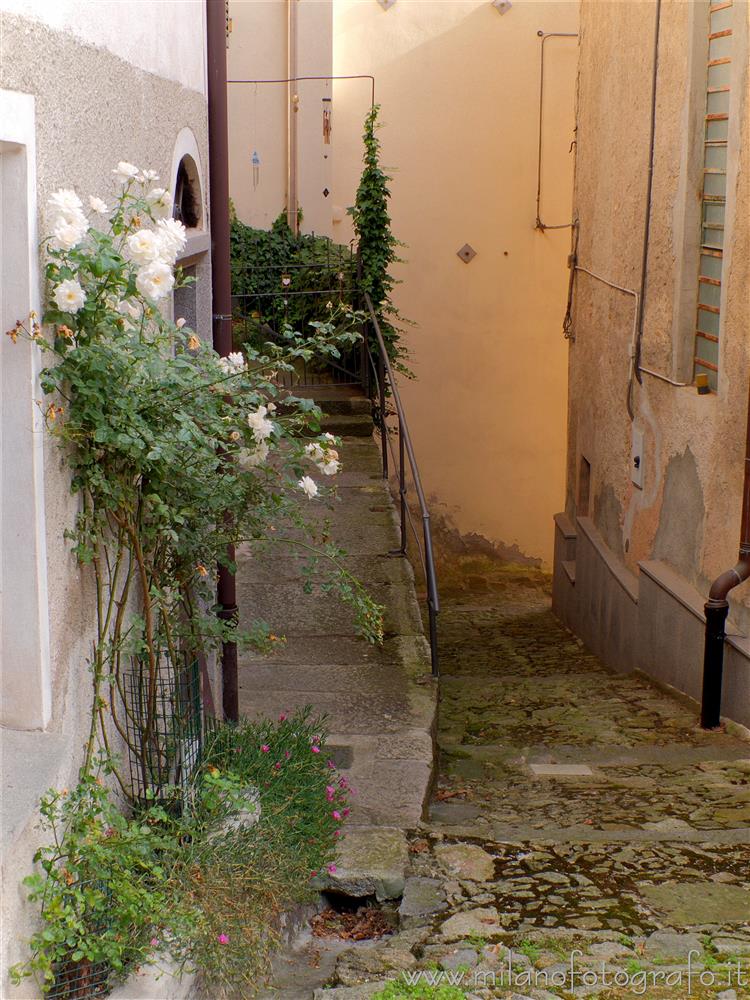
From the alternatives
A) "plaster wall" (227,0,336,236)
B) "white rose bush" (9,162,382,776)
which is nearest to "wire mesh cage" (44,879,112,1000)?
"white rose bush" (9,162,382,776)

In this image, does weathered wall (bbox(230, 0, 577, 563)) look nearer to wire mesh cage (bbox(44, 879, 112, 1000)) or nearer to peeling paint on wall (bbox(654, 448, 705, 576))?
peeling paint on wall (bbox(654, 448, 705, 576))

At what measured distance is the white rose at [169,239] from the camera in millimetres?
3047

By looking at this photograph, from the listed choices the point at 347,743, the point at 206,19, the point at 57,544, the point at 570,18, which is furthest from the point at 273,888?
the point at 570,18

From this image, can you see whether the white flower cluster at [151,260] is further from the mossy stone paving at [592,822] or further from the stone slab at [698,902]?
the stone slab at [698,902]

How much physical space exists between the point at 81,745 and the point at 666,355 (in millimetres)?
5654

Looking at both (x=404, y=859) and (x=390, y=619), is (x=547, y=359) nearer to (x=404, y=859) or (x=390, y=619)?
(x=390, y=619)

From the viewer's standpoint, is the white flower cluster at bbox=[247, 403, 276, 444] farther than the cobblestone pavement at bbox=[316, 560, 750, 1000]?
Yes

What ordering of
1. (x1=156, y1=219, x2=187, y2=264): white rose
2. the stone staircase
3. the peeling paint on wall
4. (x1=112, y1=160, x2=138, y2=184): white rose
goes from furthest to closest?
the peeling paint on wall < the stone staircase < (x1=112, y1=160, x2=138, y2=184): white rose < (x1=156, y1=219, x2=187, y2=264): white rose

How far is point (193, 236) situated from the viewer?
5.22 metres

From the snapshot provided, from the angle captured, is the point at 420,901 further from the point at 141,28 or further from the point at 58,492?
the point at 141,28

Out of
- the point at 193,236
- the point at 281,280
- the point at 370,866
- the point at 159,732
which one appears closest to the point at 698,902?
the point at 370,866

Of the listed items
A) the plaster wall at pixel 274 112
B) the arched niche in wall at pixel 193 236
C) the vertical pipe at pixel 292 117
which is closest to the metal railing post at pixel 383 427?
the vertical pipe at pixel 292 117

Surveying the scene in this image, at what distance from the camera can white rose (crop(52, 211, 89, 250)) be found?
2.73m

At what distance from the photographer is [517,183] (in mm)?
12688
